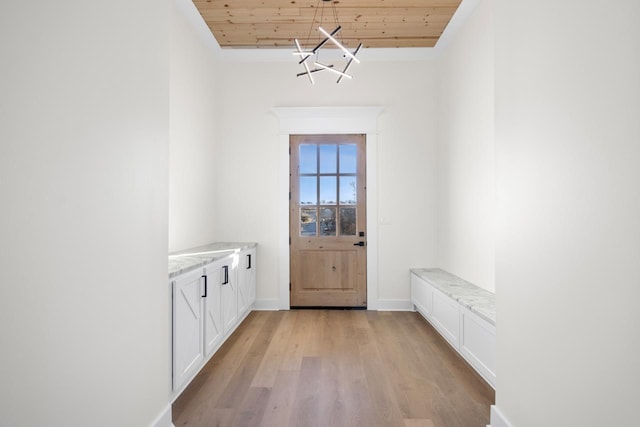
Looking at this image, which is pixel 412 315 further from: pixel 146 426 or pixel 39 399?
pixel 39 399

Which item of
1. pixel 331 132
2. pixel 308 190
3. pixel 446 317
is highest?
pixel 331 132

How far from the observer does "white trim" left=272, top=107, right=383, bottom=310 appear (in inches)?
191

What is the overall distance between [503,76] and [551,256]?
102 centimetres

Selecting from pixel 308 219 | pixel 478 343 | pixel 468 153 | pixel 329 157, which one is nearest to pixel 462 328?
pixel 478 343

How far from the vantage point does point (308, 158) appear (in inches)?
195

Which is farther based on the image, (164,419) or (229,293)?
(229,293)

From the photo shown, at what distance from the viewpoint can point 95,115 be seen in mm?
1456

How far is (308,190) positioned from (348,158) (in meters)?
0.70

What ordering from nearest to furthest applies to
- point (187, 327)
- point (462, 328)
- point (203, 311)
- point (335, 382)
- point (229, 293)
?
1. point (187, 327)
2. point (335, 382)
3. point (203, 311)
4. point (462, 328)
5. point (229, 293)

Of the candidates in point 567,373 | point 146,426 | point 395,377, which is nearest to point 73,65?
point 146,426

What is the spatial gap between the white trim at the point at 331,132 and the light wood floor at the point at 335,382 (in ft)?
2.81

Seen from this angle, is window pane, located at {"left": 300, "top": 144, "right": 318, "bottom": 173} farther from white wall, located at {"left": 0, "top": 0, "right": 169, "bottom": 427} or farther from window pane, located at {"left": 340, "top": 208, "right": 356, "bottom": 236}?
white wall, located at {"left": 0, "top": 0, "right": 169, "bottom": 427}

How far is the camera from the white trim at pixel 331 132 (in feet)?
15.9

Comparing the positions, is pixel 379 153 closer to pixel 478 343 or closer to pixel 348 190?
pixel 348 190
